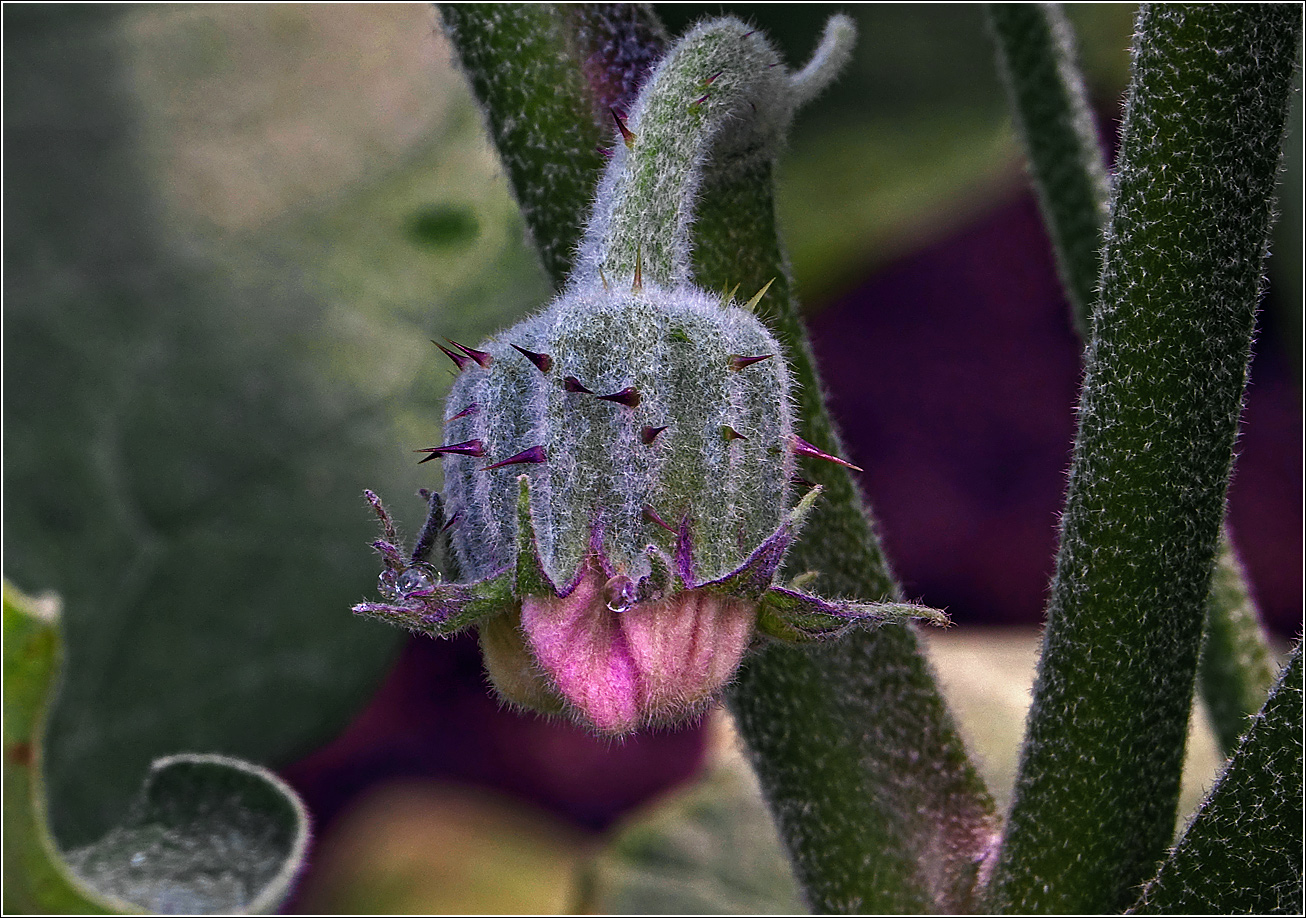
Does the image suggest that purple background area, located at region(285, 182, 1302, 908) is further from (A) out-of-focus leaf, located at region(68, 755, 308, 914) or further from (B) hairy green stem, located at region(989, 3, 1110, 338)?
(A) out-of-focus leaf, located at region(68, 755, 308, 914)

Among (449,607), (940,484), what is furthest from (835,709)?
(940,484)

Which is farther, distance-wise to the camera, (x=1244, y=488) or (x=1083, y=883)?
(x=1244, y=488)

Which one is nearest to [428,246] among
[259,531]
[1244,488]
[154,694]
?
[259,531]

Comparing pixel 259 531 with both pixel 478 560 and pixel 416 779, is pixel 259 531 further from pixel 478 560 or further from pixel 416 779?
pixel 416 779

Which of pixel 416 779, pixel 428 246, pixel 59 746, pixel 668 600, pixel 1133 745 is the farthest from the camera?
pixel 416 779

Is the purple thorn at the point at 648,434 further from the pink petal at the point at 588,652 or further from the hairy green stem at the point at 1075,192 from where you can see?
the hairy green stem at the point at 1075,192
